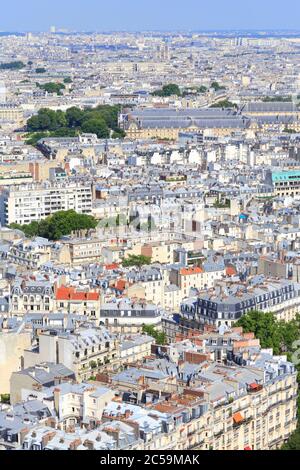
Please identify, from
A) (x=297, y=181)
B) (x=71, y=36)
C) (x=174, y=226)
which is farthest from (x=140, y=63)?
(x=174, y=226)

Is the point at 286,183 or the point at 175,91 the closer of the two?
the point at 286,183

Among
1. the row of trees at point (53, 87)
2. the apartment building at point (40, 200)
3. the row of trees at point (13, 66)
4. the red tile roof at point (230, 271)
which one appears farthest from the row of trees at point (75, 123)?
the row of trees at point (13, 66)

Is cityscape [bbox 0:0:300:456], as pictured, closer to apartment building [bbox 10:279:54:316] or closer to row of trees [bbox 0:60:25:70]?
apartment building [bbox 10:279:54:316]

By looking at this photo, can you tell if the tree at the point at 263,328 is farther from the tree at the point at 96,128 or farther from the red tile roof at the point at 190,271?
the tree at the point at 96,128

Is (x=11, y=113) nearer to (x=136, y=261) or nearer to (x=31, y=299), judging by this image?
(x=136, y=261)

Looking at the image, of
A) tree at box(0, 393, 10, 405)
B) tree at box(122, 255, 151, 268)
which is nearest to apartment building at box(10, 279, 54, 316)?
tree at box(0, 393, 10, 405)

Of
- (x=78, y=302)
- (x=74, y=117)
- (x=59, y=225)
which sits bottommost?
(x=78, y=302)

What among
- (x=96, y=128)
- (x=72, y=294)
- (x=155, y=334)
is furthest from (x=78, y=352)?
(x=96, y=128)
